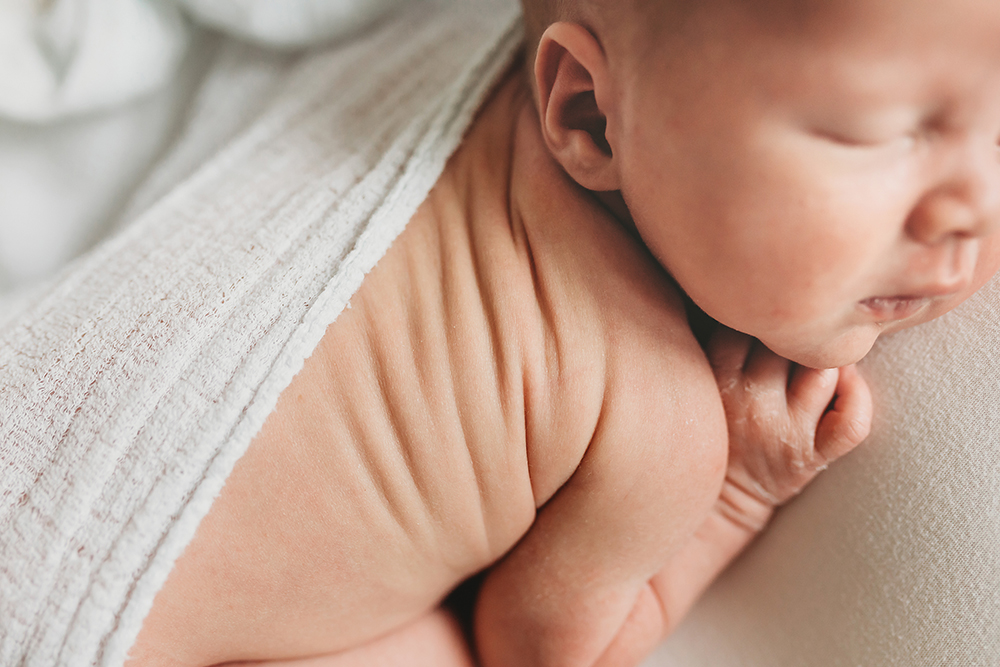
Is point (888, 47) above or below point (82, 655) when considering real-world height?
above

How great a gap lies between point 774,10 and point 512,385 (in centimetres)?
38

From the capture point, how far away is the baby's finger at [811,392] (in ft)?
2.65

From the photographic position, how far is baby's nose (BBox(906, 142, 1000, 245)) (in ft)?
1.92

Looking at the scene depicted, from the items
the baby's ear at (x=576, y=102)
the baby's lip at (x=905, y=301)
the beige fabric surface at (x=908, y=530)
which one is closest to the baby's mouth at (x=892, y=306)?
the baby's lip at (x=905, y=301)

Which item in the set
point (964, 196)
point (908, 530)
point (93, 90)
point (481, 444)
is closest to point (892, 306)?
point (964, 196)

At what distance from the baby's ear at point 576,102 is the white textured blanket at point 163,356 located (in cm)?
14

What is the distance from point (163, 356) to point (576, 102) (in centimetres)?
46

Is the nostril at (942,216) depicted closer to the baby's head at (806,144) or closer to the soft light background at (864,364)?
the baby's head at (806,144)

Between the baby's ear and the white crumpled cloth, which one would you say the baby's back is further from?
the white crumpled cloth

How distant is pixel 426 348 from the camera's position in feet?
2.32

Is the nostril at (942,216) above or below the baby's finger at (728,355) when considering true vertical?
above

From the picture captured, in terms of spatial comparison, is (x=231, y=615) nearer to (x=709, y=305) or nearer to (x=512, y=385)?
(x=512, y=385)

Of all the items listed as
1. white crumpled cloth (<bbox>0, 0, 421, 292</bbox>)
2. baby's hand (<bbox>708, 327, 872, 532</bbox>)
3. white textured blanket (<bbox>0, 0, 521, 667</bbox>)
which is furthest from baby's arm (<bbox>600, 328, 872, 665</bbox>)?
white crumpled cloth (<bbox>0, 0, 421, 292</bbox>)

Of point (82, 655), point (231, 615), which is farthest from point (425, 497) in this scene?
point (82, 655)
